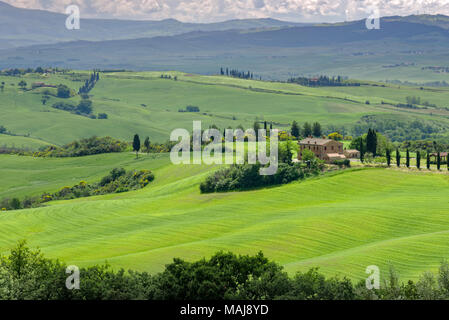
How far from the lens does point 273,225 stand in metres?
85.3

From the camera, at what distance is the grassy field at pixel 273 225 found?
69375 mm

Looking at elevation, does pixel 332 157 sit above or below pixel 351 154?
above

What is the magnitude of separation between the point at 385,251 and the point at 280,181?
48525mm

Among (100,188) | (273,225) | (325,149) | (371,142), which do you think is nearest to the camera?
(273,225)

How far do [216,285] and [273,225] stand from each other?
36.8 m

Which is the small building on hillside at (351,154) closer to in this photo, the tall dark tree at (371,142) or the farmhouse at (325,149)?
the farmhouse at (325,149)

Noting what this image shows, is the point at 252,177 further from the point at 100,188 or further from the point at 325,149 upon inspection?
the point at 100,188

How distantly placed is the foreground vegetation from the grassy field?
10.6 meters

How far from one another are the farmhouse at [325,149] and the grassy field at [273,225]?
9.71 metres

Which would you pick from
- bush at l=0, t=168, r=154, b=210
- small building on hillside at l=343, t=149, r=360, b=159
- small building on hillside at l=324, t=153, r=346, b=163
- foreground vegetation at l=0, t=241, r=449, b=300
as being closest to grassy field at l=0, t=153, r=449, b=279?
small building on hillside at l=324, t=153, r=346, b=163

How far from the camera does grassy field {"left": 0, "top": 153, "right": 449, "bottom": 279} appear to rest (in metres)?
69.4

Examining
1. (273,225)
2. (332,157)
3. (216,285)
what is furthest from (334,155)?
(216,285)
